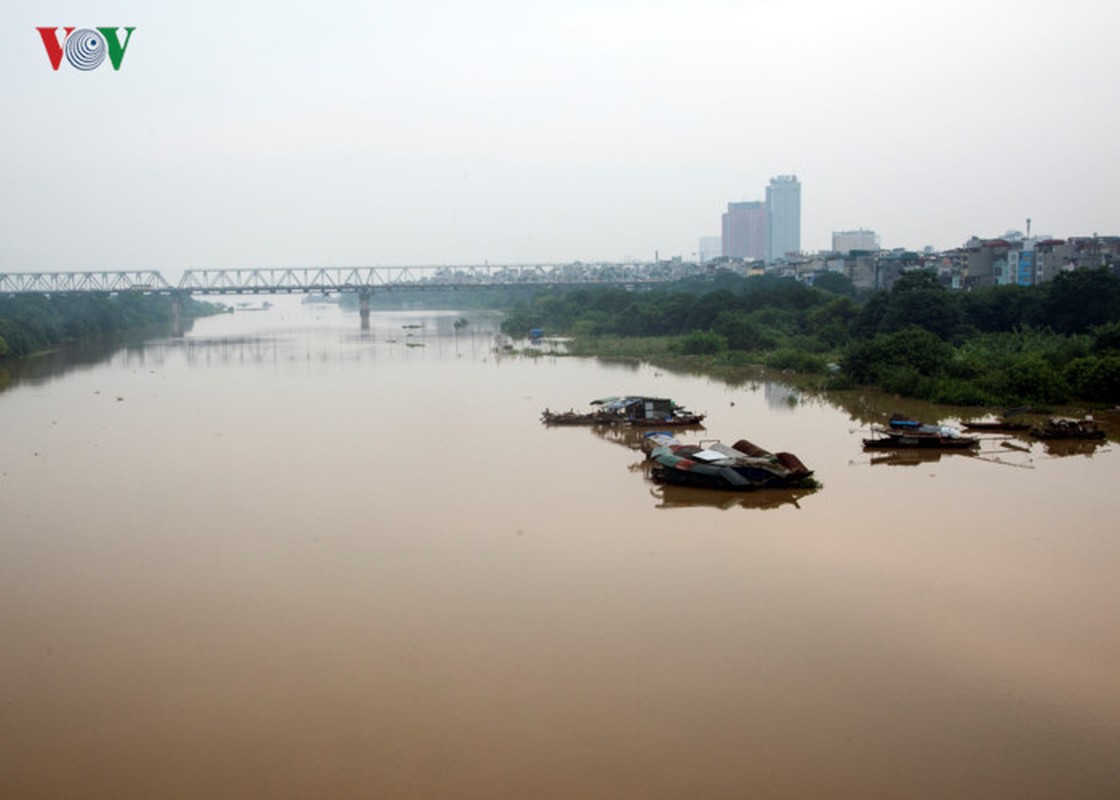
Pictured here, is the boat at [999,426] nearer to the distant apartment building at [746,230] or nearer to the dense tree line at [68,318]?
the dense tree line at [68,318]

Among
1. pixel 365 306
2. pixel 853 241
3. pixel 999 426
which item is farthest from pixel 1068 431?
pixel 853 241

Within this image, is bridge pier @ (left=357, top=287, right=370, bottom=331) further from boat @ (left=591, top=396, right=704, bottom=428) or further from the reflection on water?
the reflection on water

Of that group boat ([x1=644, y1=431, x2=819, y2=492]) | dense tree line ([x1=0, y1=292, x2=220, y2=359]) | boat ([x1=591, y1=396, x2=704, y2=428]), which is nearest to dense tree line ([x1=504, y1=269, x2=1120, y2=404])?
boat ([x1=591, y1=396, x2=704, y2=428])

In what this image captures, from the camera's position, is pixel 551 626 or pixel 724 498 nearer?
pixel 551 626

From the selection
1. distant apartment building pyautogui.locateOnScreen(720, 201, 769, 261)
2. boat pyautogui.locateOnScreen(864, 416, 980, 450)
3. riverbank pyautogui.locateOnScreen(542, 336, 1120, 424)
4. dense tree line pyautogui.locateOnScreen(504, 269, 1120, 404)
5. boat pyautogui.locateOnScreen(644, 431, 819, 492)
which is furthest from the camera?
distant apartment building pyautogui.locateOnScreen(720, 201, 769, 261)

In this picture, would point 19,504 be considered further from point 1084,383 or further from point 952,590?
point 1084,383

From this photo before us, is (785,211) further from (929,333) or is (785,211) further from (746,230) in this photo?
(929,333)

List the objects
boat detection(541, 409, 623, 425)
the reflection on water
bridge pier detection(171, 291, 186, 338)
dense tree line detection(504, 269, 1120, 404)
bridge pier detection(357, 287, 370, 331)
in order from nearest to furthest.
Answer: the reflection on water → boat detection(541, 409, 623, 425) → dense tree line detection(504, 269, 1120, 404) → bridge pier detection(171, 291, 186, 338) → bridge pier detection(357, 287, 370, 331)
